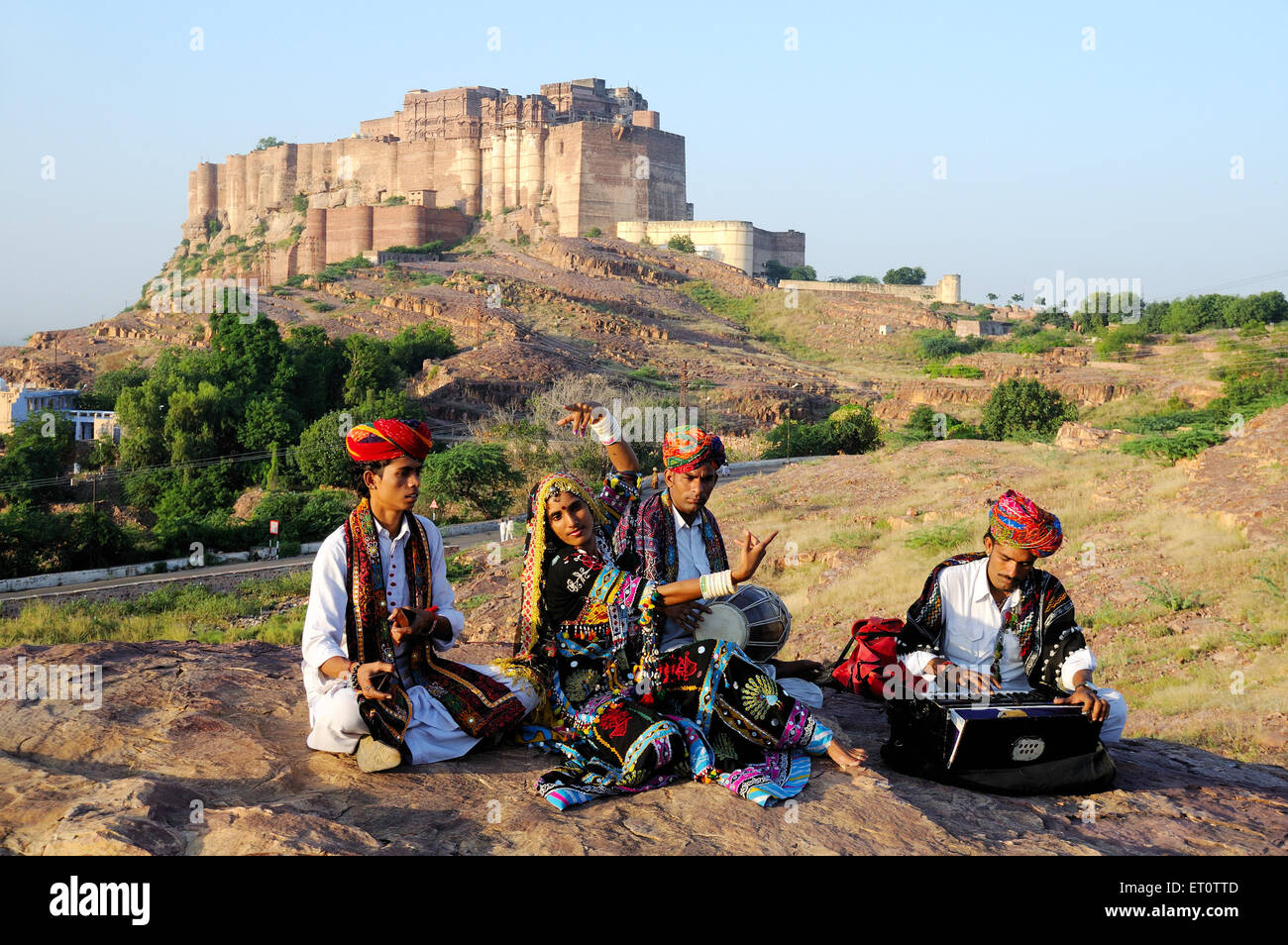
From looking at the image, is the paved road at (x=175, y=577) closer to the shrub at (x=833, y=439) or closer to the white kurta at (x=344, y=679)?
the shrub at (x=833, y=439)

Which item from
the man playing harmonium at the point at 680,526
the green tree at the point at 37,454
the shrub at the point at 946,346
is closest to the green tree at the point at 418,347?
the green tree at the point at 37,454

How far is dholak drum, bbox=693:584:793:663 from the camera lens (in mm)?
3932

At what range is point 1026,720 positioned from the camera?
11.2 ft

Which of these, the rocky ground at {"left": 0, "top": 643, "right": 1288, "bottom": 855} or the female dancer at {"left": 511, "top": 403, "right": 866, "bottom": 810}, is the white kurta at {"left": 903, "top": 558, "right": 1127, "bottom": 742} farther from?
the female dancer at {"left": 511, "top": 403, "right": 866, "bottom": 810}

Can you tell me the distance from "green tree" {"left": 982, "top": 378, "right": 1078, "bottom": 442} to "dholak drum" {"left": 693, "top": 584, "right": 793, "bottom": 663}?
Result: 23.2 metres

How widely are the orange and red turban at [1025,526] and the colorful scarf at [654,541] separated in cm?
98

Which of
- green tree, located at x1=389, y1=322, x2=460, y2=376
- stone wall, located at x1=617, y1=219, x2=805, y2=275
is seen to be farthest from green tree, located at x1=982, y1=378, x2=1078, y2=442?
stone wall, located at x1=617, y1=219, x2=805, y2=275

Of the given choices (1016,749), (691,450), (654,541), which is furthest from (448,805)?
(1016,749)

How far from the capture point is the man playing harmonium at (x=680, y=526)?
4000 millimetres

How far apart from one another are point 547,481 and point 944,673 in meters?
1.48

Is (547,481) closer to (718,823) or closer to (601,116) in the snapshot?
(718,823)

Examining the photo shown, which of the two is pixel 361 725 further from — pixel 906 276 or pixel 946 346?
pixel 906 276

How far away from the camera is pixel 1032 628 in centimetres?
389
